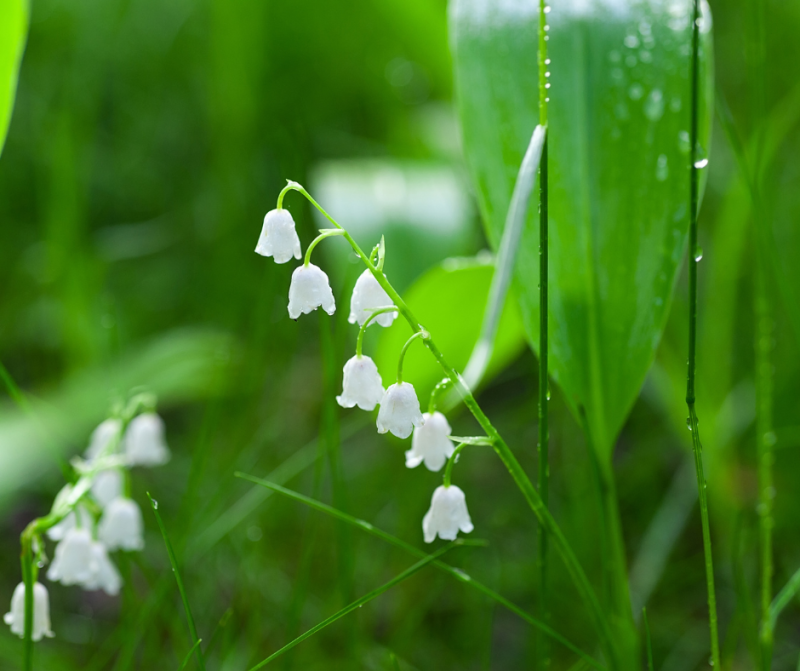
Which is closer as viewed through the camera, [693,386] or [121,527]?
[693,386]

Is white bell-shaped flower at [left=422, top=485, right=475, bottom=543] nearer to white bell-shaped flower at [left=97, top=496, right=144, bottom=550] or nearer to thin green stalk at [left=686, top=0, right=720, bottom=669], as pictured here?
thin green stalk at [left=686, top=0, right=720, bottom=669]

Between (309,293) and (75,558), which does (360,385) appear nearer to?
(309,293)

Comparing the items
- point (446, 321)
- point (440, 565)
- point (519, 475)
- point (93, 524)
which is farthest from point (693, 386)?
point (93, 524)

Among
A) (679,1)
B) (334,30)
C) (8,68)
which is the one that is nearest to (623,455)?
(679,1)

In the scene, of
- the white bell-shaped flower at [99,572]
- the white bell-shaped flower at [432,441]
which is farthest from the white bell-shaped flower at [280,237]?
the white bell-shaped flower at [99,572]

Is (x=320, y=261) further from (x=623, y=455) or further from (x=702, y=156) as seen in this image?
(x=702, y=156)
